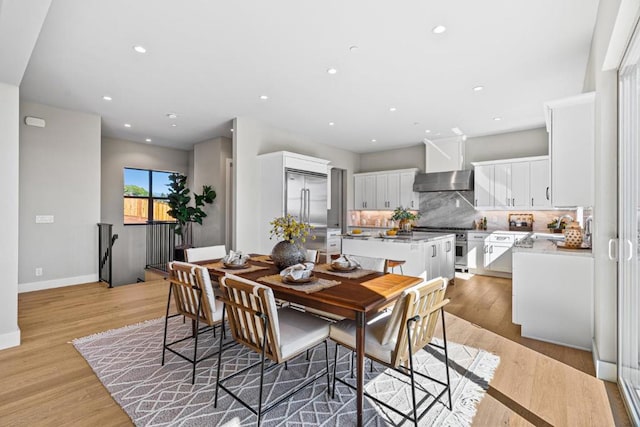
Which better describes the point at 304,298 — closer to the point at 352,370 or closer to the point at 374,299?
the point at 374,299

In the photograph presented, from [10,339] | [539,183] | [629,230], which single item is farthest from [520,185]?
[10,339]

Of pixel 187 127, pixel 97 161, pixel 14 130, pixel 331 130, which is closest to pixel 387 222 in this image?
pixel 331 130

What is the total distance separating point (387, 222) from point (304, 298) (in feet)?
19.7

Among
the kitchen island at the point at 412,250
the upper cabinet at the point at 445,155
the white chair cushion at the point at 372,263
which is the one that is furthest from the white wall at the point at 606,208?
the upper cabinet at the point at 445,155

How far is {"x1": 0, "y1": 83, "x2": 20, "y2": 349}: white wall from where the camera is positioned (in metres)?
2.85

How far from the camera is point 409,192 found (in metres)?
7.22

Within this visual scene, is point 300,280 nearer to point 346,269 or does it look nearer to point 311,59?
point 346,269

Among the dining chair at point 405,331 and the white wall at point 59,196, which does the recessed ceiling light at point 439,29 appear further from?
the white wall at point 59,196

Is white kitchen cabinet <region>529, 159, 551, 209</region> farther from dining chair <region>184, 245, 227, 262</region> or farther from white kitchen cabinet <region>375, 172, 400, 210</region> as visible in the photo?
dining chair <region>184, 245, 227, 262</region>

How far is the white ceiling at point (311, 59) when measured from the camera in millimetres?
2498

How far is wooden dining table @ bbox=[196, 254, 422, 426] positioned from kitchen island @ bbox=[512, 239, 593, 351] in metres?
1.58

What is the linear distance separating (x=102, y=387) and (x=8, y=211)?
1898mm

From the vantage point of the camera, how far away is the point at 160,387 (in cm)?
223

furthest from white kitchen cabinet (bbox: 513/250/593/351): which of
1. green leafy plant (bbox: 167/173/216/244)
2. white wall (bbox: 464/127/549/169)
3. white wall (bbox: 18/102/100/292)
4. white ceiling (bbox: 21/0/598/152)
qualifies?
white wall (bbox: 18/102/100/292)
